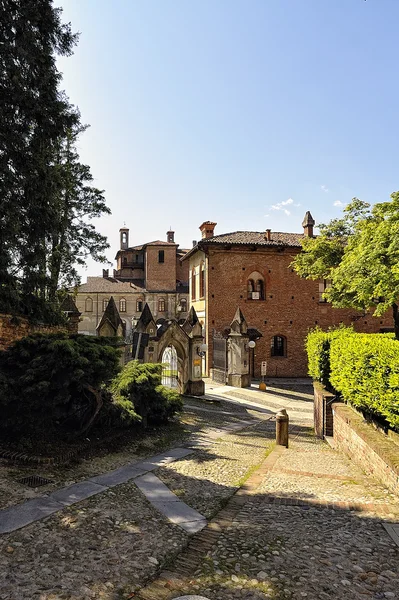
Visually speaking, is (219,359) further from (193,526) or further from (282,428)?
(193,526)

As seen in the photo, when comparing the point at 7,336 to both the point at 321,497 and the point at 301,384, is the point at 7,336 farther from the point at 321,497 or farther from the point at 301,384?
the point at 301,384

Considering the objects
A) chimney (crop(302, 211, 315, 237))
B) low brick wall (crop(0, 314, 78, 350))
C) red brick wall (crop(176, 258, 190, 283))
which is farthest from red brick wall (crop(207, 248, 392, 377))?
red brick wall (crop(176, 258, 190, 283))

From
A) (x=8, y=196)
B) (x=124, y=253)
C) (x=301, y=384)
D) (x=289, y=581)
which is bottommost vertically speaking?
(x=301, y=384)

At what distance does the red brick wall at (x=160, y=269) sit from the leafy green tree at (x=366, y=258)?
108 ft

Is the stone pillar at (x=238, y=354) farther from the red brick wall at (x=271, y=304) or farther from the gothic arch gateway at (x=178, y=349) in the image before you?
the red brick wall at (x=271, y=304)

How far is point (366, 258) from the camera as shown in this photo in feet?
42.7

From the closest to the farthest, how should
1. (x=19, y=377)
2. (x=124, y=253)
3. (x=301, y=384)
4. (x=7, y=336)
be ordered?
(x=19, y=377)
(x=7, y=336)
(x=301, y=384)
(x=124, y=253)

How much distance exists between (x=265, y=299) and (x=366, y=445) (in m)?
20.1

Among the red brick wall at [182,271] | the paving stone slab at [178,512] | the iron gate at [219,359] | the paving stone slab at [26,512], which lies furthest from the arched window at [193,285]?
the red brick wall at [182,271]

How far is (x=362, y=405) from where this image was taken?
8.75 m

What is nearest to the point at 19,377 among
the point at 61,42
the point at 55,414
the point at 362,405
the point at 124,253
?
the point at 55,414

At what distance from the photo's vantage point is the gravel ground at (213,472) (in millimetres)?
5816

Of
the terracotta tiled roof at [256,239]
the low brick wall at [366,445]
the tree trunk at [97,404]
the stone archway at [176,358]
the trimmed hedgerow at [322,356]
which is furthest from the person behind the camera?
the terracotta tiled roof at [256,239]

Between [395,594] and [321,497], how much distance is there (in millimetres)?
2480
